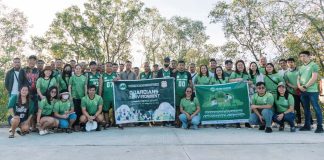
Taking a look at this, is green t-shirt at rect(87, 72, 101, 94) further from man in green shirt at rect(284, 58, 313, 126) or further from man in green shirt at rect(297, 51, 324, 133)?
man in green shirt at rect(297, 51, 324, 133)

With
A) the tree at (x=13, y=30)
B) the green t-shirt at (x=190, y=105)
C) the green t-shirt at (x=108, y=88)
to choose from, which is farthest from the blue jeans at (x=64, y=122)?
the tree at (x=13, y=30)

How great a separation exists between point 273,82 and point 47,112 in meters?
5.34

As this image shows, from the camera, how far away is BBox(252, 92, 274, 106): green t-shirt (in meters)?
7.25

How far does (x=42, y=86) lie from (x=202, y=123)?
3.91 metres

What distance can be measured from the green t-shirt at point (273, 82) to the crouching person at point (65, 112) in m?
4.66

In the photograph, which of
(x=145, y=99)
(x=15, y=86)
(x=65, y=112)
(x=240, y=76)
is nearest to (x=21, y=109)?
(x=15, y=86)

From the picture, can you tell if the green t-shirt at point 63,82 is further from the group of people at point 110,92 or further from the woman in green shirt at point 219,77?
the woman in green shirt at point 219,77

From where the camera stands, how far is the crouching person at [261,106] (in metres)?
7.16

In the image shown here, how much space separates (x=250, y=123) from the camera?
764 cm

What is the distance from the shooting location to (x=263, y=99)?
288 inches

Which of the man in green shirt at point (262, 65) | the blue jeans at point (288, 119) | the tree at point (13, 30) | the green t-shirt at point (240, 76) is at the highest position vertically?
the tree at point (13, 30)

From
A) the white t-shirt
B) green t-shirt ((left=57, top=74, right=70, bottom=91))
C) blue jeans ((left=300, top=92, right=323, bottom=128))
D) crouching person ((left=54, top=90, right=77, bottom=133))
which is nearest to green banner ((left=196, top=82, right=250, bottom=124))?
blue jeans ((left=300, top=92, right=323, bottom=128))

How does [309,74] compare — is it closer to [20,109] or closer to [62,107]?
[62,107]

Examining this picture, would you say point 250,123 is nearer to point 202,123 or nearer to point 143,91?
point 202,123
